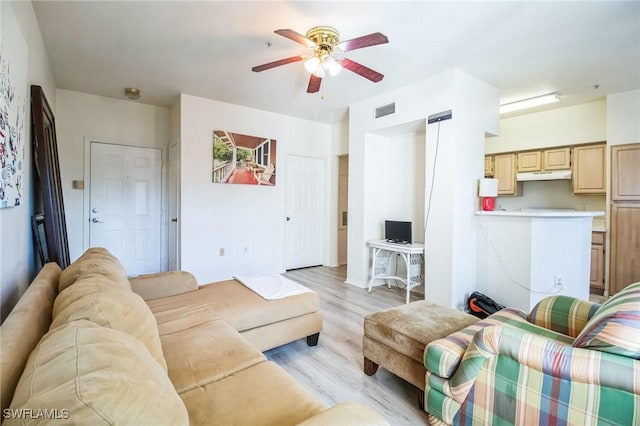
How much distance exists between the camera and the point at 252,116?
4750 millimetres

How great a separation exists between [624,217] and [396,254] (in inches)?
113

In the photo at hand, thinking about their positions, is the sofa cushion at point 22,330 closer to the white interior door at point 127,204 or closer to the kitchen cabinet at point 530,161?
the white interior door at point 127,204

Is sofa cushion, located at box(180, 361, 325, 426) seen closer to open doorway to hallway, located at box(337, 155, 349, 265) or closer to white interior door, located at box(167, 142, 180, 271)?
white interior door, located at box(167, 142, 180, 271)

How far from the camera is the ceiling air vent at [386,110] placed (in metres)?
3.90

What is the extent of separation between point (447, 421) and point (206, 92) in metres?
4.24

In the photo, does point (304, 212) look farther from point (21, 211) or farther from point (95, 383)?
point (95, 383)

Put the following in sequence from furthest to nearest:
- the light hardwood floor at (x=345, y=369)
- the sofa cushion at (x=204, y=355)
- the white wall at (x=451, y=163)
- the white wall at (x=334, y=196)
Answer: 1. the white wall at (x=334, y=196)
2. the white wall at (x=451, y=163)
3. the light hardwood floor at (x=345, y=369)
4. the sofa cushion at (x=204, y=355)

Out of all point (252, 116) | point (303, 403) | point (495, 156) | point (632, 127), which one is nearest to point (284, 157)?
point (252, 116)

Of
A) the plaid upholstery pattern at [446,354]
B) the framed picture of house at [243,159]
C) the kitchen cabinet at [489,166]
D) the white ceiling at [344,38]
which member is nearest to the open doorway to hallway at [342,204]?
the framed picture of house at [243,159]

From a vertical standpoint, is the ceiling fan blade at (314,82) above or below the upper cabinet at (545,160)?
above

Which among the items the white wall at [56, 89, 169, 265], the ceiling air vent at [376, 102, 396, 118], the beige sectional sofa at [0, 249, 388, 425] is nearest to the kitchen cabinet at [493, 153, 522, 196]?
the ceiling air vent at [376, 102, 396, 118]

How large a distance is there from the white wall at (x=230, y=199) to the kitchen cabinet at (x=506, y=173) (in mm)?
3084

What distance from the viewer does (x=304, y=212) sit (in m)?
5.44

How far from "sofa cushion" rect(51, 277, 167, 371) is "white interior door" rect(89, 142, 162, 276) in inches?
138
